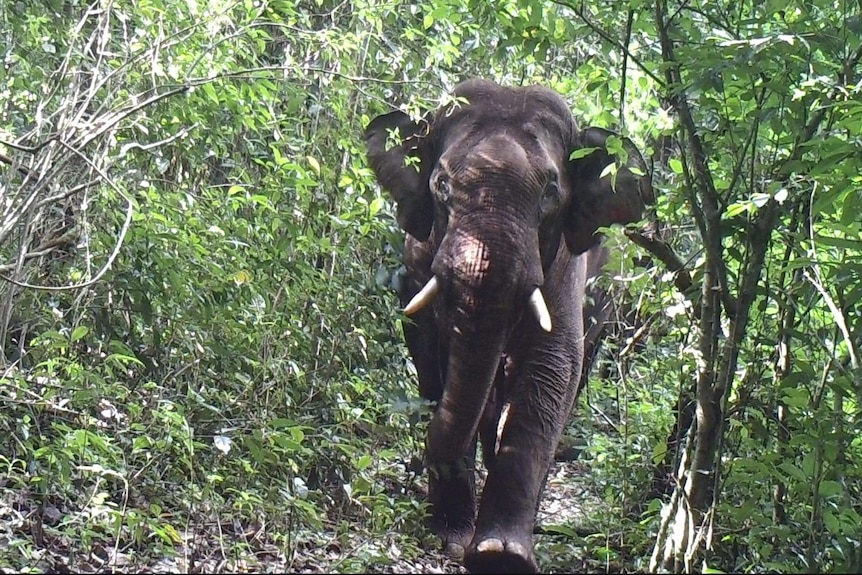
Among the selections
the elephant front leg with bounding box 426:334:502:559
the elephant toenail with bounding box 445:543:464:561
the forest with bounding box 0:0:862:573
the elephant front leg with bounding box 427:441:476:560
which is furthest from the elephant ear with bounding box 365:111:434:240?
the elephant toenail with bounding box 445:543:464:561

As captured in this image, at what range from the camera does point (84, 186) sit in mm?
4672

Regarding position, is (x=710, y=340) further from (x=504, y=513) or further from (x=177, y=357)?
(x=177, y=357)

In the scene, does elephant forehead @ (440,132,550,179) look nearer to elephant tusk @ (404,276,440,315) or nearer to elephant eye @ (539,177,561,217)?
elephant eye @ (539,177,561,217)

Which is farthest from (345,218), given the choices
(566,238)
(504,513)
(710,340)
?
(710,340)

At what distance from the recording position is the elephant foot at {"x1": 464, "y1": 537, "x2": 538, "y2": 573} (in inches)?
203

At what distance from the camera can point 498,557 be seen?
5188mm

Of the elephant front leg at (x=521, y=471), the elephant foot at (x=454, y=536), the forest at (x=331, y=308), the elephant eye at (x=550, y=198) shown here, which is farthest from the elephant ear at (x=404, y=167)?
the elephant foot at (x=454, y=536)

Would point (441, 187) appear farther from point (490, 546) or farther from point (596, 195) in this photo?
point (490, 546)

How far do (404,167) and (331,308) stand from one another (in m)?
1.05

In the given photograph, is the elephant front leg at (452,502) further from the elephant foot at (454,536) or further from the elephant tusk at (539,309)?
the elephant tusk at (539,309)

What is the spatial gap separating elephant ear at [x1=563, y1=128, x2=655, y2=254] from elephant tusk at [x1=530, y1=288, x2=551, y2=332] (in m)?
0.86

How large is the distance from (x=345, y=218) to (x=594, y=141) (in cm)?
150

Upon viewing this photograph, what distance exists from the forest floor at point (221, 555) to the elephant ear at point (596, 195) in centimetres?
205

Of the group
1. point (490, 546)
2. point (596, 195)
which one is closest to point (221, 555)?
point (490, 546)
